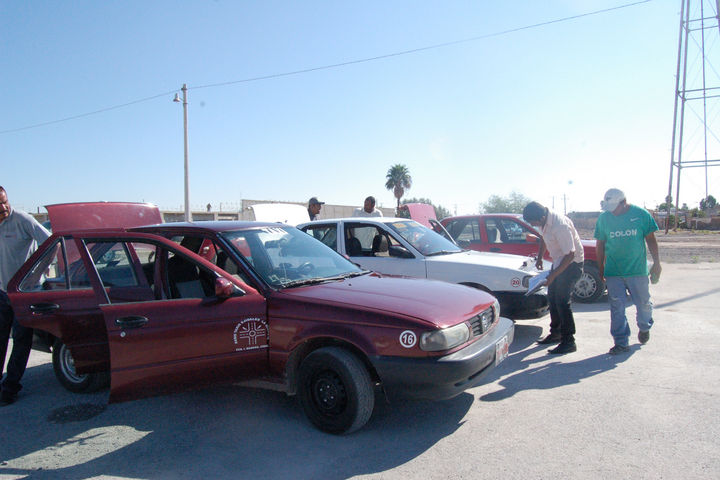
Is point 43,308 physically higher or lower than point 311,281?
lower

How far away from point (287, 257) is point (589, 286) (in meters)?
6.16

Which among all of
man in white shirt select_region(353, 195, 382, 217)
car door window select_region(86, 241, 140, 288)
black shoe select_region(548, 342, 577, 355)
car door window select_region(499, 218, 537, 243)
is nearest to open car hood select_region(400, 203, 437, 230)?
man in white shirt select_region(353, 195, 382, 217)

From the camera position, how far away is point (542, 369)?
15.8 ft

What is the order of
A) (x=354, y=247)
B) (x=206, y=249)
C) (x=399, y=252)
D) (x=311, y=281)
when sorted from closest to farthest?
→ (x=311, y=281) < (x=206, y=249) < (x=399, y=252) < (x=354, y=247)

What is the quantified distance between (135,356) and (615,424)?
3535mm

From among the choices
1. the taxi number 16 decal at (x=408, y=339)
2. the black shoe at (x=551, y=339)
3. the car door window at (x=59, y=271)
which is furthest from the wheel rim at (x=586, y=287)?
the car door window at (x=59, y=271)

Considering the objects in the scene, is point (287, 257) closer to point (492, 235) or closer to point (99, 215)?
point (99, 215)

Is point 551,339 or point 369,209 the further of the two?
point 369,209

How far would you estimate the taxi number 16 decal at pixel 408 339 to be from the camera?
318 cm

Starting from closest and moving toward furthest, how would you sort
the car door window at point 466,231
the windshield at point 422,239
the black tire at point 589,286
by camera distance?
the windshield at point 422,239 → the black tire at point 589,286 → the car door window at point 466,231

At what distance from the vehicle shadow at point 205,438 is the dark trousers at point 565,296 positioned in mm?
1930

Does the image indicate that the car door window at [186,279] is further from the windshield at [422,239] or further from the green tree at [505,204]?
the green tree at [505,204]

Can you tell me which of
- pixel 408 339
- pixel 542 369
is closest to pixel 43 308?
pixel 408 339

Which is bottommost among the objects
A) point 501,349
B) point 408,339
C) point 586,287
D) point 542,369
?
point 542,369
